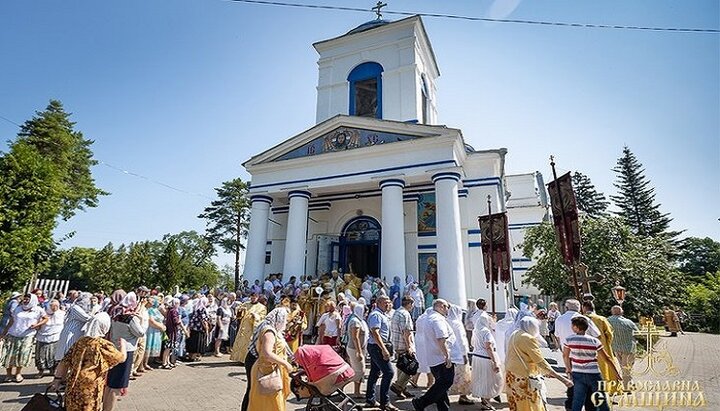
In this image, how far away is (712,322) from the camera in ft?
77.9

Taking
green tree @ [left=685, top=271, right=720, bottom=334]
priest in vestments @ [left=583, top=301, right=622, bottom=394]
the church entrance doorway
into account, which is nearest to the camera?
priest in vestments @ [left=583, top=301, right=622, bottom=394]

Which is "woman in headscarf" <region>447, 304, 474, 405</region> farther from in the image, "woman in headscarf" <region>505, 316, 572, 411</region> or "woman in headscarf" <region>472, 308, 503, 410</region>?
"woman in headscarf" <region>505, 316, 572, 411</region>

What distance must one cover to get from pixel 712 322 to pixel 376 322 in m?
29.1

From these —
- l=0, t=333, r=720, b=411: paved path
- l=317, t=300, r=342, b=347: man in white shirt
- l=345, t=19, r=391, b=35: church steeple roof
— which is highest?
l=345, t=19, r=391, b=35: church steeple roof

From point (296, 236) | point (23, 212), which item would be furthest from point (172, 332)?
point (23, 212)

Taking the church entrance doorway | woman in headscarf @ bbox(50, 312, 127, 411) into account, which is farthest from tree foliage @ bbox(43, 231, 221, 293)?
woman in headscarf @ bbox(50, 312, 127, 411)

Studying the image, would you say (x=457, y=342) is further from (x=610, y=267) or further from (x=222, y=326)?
(x=610, y=267)

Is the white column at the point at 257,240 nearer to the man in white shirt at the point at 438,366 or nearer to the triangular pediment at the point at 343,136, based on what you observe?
the triangular pediment at the point at 343,136

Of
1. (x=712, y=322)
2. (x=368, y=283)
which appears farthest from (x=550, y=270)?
(x=712, y=322)

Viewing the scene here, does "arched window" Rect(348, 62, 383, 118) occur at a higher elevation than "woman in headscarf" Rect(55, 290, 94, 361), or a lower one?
higher

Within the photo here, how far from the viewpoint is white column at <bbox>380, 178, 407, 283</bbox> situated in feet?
49.9

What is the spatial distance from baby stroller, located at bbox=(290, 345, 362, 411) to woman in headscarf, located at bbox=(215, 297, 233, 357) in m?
6.75

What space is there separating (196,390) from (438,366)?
4.55 m

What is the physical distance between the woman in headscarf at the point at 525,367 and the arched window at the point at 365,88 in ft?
61.8
